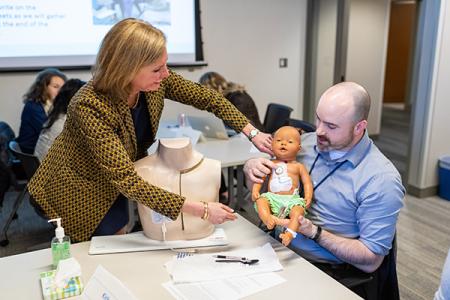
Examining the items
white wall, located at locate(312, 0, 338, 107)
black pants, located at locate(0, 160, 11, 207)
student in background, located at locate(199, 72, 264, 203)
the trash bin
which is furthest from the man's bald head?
white wall, located at locate(312, 0, 338, 107)

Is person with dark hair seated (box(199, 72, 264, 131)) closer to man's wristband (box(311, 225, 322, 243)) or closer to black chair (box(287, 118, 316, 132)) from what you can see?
black chair (box(287, 118, 316, 132))

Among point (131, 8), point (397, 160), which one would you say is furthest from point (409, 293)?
point (131, 8)

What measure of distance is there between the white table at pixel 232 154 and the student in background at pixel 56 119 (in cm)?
92

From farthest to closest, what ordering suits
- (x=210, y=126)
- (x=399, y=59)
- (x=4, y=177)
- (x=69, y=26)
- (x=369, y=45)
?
(x=399, y=59), (x=369, y=45), (x=69, y=26), (x=210, y=126), (x=4, y=177)

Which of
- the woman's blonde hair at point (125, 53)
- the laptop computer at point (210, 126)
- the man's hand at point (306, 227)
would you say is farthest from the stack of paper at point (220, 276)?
the laptop computer at point (210, 126)

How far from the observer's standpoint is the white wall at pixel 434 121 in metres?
3.51

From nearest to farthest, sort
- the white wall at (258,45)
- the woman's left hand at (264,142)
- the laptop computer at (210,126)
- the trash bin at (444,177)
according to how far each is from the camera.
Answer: the woman's left hand at (264,142) < the laptop computer at (210,126) < the trash bin at (444,177) < the white wall at (258,45)

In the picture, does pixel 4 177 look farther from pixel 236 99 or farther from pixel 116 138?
pixel 116 138

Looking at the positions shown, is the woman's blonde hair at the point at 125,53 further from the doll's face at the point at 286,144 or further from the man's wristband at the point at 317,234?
the man's wristband at the point at 317,234

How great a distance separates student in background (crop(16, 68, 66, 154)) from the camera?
3.25m

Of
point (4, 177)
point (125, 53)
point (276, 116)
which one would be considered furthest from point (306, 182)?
point (4, 177)

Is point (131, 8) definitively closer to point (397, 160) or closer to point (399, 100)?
point (397, 160)

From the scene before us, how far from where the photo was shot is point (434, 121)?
12.1 feet

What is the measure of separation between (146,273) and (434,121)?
323 centimetres
